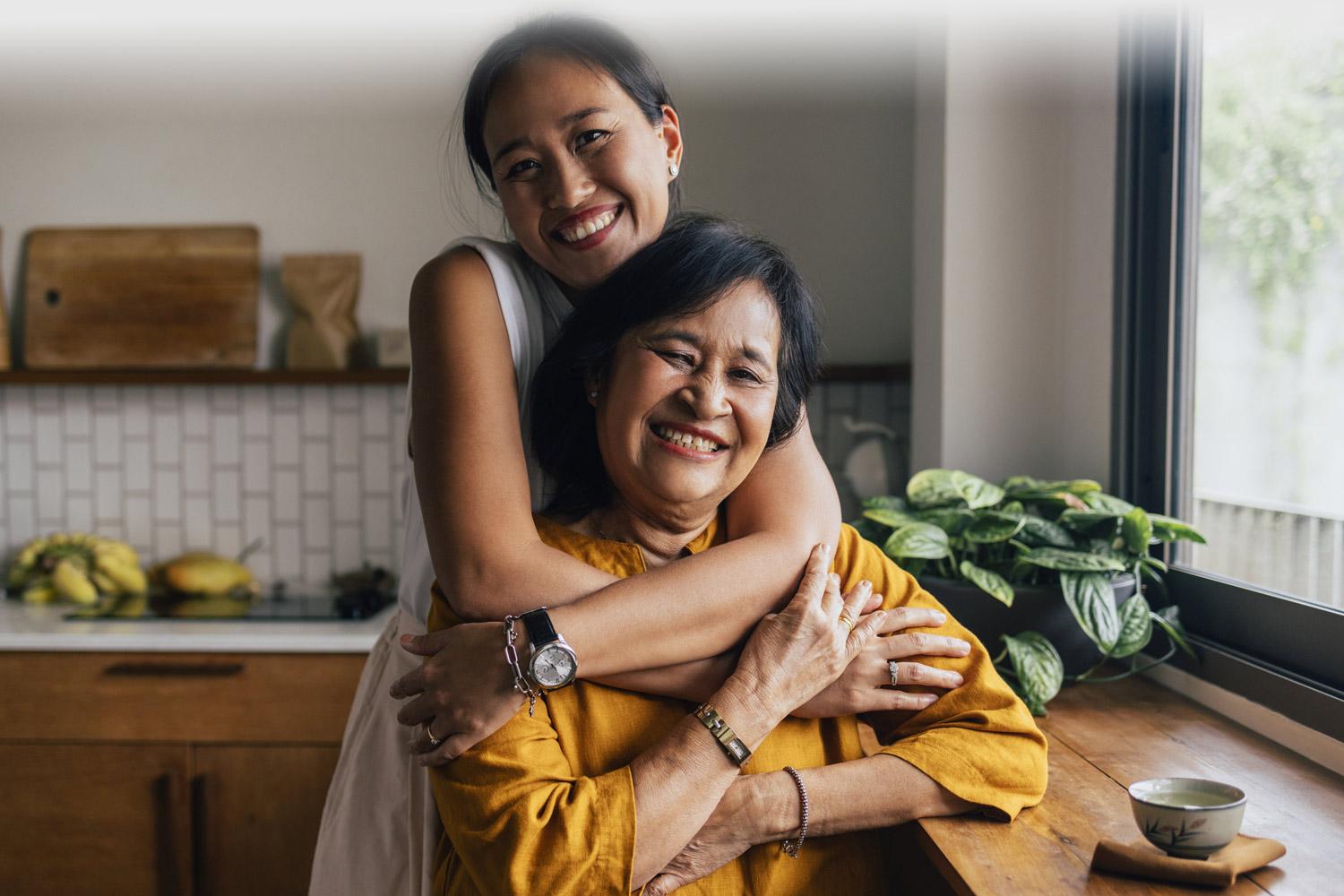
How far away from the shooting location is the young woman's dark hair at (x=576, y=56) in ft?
4.02

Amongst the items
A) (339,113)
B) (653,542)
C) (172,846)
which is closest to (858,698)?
(653,542)

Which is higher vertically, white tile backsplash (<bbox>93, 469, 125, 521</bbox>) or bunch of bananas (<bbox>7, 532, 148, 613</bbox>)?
white tile backsplash (<bbox>93, 469, 125, 521</bbox>)

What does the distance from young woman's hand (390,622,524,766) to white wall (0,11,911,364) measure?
2.00m

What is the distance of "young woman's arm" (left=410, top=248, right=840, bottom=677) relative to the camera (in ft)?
3.58

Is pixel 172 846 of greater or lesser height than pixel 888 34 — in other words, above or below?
below

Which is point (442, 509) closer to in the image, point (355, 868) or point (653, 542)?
point (653, 542)

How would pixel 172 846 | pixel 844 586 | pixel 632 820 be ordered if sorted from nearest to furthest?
pixel 632 820 → pixel 844 586 → pixel 172 846

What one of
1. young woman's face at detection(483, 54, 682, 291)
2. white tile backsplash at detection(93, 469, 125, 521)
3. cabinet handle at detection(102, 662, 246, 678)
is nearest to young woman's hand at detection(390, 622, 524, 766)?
young woman's face at detection(483, 54, 682, 291)

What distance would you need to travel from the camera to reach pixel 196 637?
2.49 meters

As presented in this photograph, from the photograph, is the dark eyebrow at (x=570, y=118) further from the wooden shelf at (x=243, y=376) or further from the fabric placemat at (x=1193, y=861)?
the wooden shelf at (x=243, y=376)

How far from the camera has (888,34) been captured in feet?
9.28

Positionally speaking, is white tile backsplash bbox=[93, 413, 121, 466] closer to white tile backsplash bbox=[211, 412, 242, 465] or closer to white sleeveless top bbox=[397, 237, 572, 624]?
white tile backsplash bbox=[211, 412, 242, 465]

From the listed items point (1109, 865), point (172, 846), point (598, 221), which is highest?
point (598, 221)

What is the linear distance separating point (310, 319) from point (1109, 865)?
251 cm
